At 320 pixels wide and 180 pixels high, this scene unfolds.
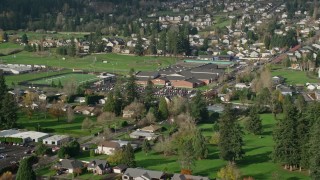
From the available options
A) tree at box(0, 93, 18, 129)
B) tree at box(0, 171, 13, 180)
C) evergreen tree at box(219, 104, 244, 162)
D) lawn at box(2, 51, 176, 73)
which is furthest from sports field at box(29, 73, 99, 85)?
tree at box(0, 171, 13, 180)

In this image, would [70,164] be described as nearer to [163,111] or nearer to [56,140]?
[56,140]

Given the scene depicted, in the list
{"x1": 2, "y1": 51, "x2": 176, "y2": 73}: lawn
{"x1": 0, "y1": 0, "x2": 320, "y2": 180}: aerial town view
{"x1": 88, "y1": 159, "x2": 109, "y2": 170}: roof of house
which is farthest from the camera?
{"x1": 2, "y1": 51, "x2": 176, "y2": 73}: lawn

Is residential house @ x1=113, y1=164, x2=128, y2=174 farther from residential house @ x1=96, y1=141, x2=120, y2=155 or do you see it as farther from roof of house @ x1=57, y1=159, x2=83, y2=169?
residential house @ x1=96, y1=141, x2=120, y2=155

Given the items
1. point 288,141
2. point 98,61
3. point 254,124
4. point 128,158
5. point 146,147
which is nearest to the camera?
point 288,141

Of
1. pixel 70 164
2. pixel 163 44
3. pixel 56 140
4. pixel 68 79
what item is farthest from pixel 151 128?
pixel 163 44

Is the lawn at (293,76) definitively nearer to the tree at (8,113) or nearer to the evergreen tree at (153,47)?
the evergreen tree at (153,47)

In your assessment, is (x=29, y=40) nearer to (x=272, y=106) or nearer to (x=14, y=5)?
(x=14, y=5)
